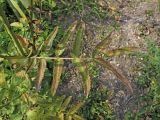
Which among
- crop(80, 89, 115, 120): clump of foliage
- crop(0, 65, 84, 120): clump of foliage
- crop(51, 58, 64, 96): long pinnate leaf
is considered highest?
crop(51, 58, 64, 96): long pinnate leaf

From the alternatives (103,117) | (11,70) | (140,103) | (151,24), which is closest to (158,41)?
(151,24)

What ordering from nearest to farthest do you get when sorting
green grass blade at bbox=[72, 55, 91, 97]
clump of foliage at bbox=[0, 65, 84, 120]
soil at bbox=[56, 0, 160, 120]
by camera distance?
green grass blade at bbox=[72, 55, 91, 97] < clump of foliage at bbox=[0, 65, 84, 120] < soil at bbox=[56, 0, 160, 120]

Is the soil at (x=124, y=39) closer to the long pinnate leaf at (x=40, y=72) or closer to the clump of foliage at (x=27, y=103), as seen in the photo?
the clump of foliage at (x=27, y=103)

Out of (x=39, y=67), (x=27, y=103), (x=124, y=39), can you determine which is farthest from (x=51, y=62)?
(x=39, y=67)

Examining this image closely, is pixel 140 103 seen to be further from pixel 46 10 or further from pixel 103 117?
pixel 46 10

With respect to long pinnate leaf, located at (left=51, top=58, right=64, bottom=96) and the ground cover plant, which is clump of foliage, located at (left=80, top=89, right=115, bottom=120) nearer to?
the ground cover plant

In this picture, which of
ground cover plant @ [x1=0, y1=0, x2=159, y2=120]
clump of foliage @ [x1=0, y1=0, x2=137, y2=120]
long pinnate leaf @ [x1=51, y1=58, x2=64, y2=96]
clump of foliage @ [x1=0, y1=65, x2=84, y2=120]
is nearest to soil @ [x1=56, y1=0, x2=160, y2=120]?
ground cover plant @ [x1=0, y1=0, x2=159, y2=120]
